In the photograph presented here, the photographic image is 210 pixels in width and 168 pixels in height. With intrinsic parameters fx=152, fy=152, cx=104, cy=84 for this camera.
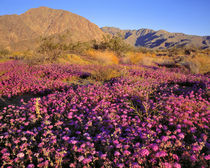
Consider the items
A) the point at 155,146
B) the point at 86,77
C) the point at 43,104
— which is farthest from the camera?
the point at 86,77

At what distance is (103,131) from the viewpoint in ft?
8.57

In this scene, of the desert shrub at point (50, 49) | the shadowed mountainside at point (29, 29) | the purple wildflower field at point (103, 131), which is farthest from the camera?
the shadowed mountainside at point (29, 29)

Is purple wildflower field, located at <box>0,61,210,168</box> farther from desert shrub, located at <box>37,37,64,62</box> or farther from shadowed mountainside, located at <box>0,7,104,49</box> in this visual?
shadowed mountainside, located at <box>0,7,104,49</box>

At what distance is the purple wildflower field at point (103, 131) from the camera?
2053mm

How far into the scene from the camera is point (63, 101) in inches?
162

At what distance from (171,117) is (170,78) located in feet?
15.0

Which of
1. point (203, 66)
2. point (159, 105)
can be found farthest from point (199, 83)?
point (203, 66)

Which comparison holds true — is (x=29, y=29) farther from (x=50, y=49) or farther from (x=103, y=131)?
(x=103, y=131)

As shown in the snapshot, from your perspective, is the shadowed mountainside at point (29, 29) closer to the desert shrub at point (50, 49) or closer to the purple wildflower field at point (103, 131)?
the desert shrub at point (50, 49)

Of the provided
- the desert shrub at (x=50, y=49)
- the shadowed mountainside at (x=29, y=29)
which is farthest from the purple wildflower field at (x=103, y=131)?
the shadowed mountainside at (x=29, y=29)

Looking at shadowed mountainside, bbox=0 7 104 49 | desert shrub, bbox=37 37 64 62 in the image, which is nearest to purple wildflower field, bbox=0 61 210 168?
desert shrub, bbox=37 37 64 62

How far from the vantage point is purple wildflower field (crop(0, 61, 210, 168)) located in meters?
2.05

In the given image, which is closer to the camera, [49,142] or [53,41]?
[49,142]

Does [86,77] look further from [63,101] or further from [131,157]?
[131,157]
